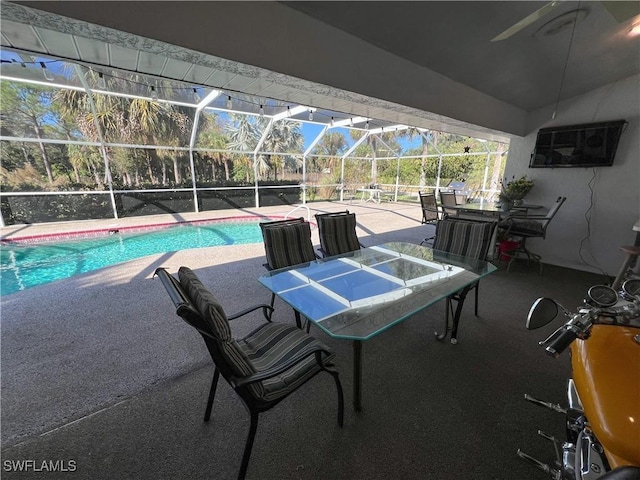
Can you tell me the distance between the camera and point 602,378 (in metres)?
0.86

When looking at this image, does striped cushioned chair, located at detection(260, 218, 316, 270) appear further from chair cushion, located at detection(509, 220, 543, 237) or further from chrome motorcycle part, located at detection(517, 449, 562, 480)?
chair cushion, located at detection(509, 220, 543, 237)

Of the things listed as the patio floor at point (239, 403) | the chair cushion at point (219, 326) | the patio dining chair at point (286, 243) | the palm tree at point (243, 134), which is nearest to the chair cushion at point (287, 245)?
the patio dining chair at point (286, 243)

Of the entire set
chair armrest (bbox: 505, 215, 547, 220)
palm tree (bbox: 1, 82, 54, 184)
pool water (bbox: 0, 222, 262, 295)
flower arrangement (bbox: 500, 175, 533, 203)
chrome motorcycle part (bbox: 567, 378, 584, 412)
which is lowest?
pool water (bbox: 0, 222, 262, 295)

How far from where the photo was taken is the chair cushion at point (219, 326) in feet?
3.35

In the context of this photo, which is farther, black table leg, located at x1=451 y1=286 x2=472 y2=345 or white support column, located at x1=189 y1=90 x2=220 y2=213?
white support column, located at x1=189 y1=90 x2=220 y2=213

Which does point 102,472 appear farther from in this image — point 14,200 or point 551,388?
point 14,200

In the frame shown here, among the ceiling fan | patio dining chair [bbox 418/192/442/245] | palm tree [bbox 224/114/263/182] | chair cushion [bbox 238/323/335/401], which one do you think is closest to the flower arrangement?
patio dining chair [bbox 418/192/442/245]

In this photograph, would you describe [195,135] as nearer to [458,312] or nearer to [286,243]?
[286,243]

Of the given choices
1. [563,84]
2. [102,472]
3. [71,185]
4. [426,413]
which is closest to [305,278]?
[426,413]

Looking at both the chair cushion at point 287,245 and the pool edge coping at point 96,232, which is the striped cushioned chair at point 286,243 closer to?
the chair cushion at point 287,245

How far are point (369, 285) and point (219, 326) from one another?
1251 millimetres

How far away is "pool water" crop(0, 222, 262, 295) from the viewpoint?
3924 mm

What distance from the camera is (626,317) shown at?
919 millimetres

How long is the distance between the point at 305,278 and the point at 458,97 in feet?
10.3
